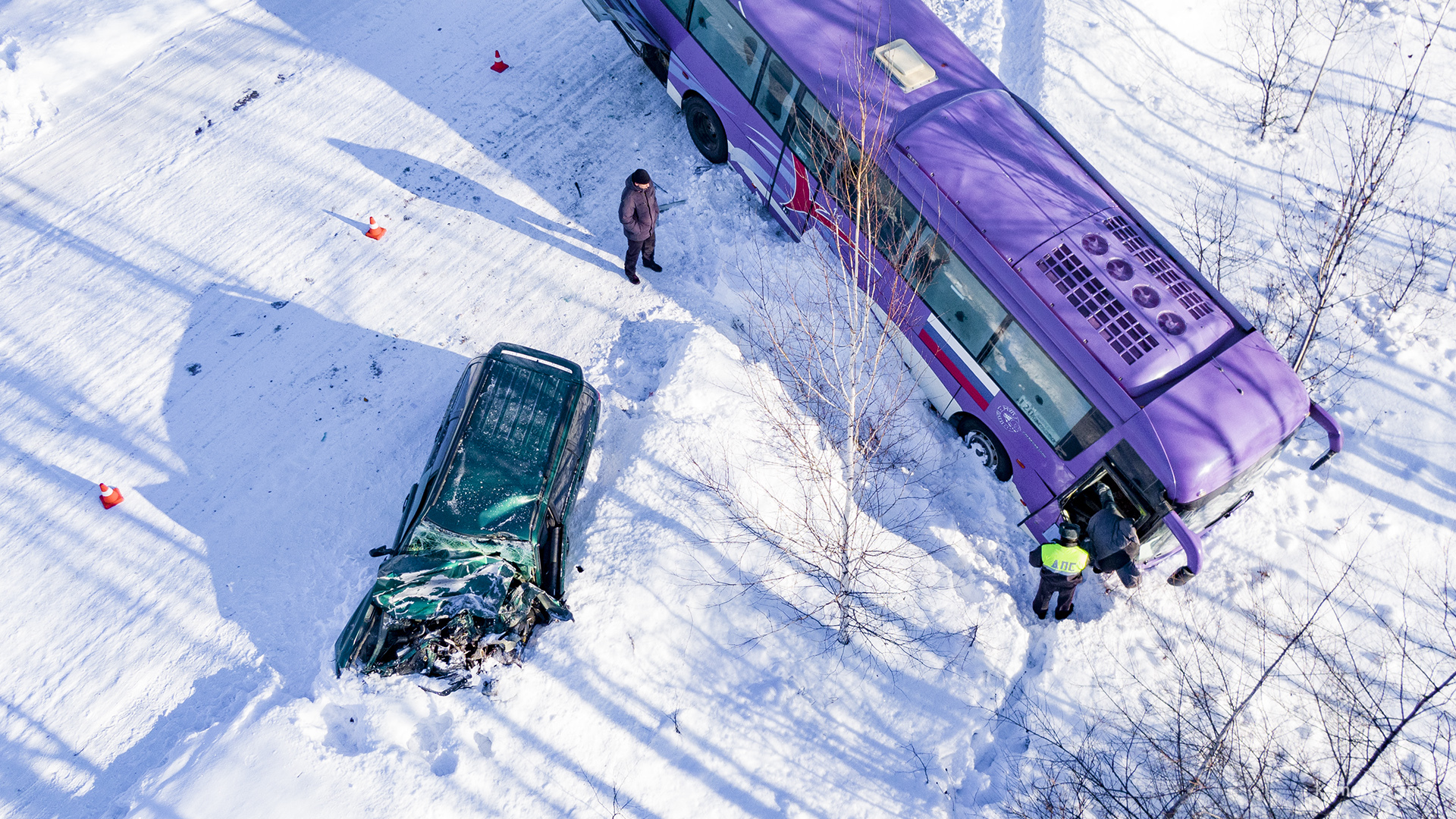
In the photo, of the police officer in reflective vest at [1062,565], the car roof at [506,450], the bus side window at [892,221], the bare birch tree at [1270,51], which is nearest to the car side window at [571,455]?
the car roof at [506,450]

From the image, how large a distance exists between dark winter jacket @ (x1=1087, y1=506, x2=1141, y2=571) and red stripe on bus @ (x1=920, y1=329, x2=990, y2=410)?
1.49 metres

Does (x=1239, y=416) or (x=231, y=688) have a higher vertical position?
(x=1239, y=416)

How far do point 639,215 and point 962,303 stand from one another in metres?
3.50

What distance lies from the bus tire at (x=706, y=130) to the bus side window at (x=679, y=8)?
87cm

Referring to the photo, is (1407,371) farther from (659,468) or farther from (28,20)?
(28,20)

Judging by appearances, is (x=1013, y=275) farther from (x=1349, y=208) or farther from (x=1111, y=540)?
(x=1349, y=208)

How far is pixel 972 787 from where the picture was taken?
7.01m

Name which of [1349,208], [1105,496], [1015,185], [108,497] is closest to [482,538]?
[108,497]

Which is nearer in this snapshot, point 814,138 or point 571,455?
point 571,455

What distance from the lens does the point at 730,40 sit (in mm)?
8836

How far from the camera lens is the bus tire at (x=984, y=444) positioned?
8281 mm

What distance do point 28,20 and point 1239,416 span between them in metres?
15.3

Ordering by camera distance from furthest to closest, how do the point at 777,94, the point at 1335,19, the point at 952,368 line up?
the point at 1335,19 → the point at 777,94 → the point at 952,368

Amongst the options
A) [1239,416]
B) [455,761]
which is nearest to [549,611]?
[455,761]
